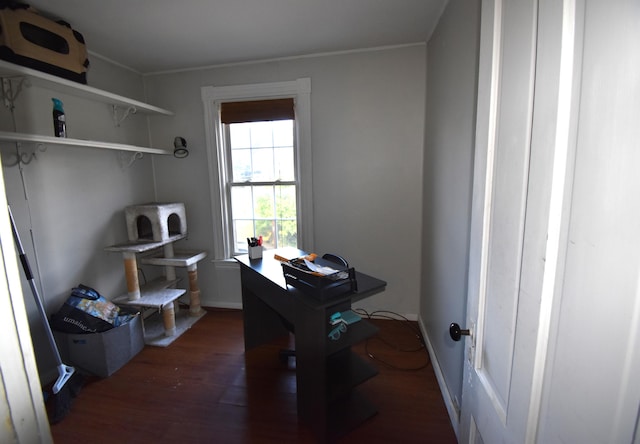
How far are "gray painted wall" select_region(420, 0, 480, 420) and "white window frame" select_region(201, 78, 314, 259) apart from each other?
106 centimetres

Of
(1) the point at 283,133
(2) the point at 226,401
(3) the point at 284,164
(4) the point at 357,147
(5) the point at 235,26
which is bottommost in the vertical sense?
(2) the point at 226,401

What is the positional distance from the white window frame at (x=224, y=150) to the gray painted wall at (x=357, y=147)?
6cm

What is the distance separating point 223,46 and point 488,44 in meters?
2.23

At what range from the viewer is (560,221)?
0.48 metres

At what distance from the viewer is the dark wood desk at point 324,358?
1403mm

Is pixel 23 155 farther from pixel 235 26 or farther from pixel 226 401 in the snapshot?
pixel 226 401

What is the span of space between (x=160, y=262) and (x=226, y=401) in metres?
1.39

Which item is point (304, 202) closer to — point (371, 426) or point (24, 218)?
point (371, 426)

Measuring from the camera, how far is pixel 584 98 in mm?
425

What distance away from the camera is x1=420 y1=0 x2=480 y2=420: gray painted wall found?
1432 mm

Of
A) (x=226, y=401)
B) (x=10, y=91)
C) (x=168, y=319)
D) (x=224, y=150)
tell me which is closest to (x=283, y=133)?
(x=224, y=150)

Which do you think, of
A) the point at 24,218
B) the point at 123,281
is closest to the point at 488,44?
the point at 24,218

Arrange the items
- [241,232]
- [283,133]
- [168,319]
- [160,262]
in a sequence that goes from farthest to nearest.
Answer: [241,232], [283,133], [160,262], [168,319]

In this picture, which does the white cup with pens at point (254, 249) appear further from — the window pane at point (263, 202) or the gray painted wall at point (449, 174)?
the gray painted wall at point (449, 174)
